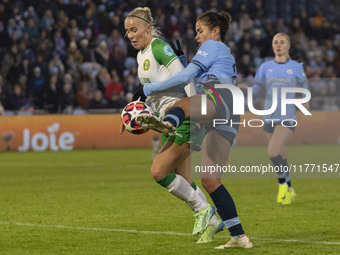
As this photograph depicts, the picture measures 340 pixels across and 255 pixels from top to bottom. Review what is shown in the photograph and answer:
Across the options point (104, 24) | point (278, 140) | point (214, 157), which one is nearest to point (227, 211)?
point (214, 157)

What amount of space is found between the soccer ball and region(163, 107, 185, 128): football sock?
0.16 m

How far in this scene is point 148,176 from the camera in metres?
15.1

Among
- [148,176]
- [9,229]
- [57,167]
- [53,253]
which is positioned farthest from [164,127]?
[57,167]

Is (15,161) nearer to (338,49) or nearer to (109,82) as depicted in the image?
(109,82)

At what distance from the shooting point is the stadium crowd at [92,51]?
22.2m

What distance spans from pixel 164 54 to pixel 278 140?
4245mm

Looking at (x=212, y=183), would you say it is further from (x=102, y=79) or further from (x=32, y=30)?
(x=32, y=30)

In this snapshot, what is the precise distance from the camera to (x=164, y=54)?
285 inches

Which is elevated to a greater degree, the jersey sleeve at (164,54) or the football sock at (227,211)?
the jersey sleeve at (164,54)

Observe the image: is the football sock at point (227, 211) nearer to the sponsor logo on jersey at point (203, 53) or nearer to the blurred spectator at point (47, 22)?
the sponsor logo on jersey at point (203, 53)

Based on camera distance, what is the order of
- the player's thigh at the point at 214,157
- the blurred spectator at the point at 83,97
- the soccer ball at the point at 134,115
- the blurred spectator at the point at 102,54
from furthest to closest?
the blurred spectator at the point at 102,54, the blurred spectator at the point at 83,97, the player's thigh at the point at 214,157, the soccer ball at the point at 134,115

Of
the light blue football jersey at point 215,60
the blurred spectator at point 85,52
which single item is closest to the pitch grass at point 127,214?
the light blue football jersey at point 215,60

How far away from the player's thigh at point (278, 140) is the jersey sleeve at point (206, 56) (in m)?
4.43

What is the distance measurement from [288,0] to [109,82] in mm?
10603
